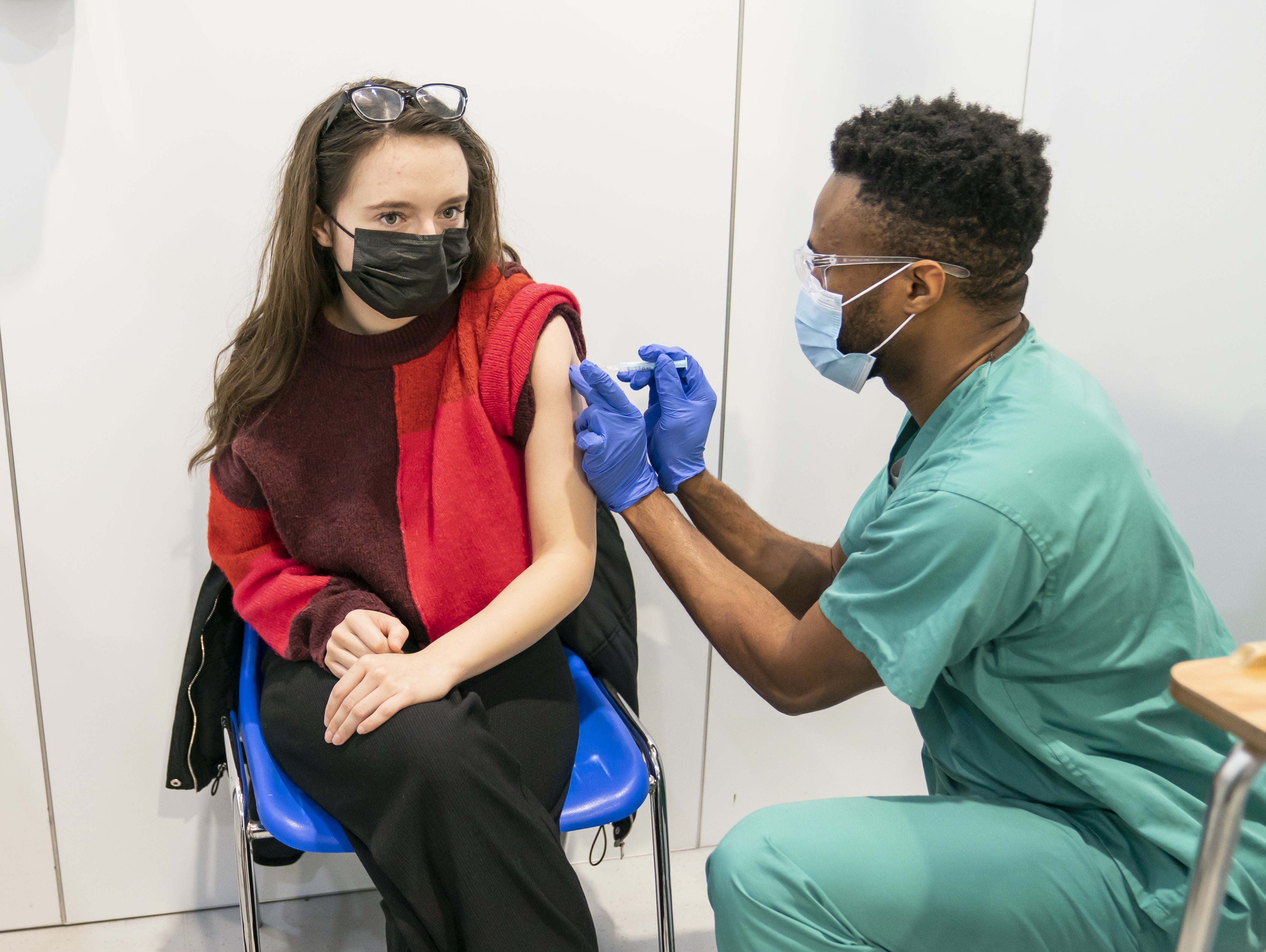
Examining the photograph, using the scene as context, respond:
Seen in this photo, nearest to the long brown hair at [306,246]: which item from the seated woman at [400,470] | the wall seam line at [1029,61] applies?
the seated woman at [400,470]

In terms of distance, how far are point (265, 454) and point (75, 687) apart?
0.68 meters

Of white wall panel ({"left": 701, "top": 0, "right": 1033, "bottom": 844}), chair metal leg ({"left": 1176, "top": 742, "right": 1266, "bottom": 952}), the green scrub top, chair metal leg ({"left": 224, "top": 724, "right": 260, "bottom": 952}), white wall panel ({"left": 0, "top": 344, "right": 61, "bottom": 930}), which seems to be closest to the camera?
chair metal leg ({"left": 1176, "top": 742, "right": 1266, "bottom": 952})

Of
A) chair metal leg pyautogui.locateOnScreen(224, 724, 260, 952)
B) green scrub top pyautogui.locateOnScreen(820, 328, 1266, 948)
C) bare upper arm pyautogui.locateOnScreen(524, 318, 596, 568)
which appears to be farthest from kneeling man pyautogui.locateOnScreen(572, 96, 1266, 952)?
chair metal leg pyautogui.locateOnScreen(224, 724, 260, 952)

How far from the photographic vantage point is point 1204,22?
1679 mm

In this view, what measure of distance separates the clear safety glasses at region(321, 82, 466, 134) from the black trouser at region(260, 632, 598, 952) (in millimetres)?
771

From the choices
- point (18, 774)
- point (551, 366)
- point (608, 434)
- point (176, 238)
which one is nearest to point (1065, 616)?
point (608, 434)

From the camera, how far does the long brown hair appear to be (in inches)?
53.5

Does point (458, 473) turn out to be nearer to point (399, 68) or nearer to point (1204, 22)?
point (399, 68)

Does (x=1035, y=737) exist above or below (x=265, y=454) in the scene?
below

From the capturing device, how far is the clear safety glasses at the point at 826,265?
4.05ft

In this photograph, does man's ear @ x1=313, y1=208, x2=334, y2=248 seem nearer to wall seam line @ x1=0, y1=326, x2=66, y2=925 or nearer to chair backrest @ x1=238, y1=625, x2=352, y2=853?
wall seam line @ x1=0, y1=326, x2=66, y2=925

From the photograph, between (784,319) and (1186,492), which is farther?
(784,319)

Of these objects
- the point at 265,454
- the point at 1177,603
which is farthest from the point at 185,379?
Answer: the point at 1177,603

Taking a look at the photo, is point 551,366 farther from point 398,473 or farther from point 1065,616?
point 1065,616
